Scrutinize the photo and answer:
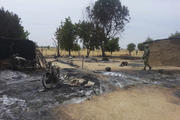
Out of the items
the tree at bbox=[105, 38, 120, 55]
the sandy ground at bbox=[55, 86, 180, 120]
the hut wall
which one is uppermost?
the tree at bbox=[105, 38, 120, 55]

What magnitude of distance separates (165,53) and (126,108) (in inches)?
517

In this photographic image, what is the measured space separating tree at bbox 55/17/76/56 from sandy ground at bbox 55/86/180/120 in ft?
99.3

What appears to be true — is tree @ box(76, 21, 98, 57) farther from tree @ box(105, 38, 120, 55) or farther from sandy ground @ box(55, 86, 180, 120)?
sandy ground @ box(55, 86, 180, 120)

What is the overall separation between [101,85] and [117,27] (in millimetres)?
25453

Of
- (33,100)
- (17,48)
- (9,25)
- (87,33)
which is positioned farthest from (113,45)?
(33,100)

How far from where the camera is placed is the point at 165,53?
16703 mm

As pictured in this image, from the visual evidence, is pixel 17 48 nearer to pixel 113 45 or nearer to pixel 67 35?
pixel 67 35

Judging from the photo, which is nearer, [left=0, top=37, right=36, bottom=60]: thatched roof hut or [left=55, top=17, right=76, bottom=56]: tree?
[left=0, top=37, right=36, bottom=60]: thatched roof hut

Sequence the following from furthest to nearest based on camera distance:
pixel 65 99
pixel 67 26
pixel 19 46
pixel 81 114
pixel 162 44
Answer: pixel 67 26
pixel 162 44
pixel 19 46
pixel 65 99
pixel 81 114

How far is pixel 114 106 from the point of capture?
5266 mm

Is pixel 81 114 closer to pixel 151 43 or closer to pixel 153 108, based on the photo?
pixel 153 108

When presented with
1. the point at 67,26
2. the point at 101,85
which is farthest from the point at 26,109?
the point at 67,26

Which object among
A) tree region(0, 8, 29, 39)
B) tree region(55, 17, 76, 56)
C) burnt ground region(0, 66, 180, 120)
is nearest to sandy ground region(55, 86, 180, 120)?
burnt ground region(0, 66, 180, 120)

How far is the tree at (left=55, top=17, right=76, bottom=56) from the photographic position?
35.9m
